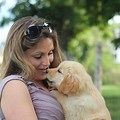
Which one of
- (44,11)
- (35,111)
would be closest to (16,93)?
(35,111)

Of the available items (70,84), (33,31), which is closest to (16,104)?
(33,31)

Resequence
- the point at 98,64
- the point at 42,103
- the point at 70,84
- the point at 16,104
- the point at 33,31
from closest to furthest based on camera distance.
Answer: the point at 16,104 → the point at 42,103 → the point at 33,31 → the point at 70,84 → the point at 98,64

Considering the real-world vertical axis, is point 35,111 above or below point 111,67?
above

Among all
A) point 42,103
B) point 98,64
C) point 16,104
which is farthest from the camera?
point 98,64

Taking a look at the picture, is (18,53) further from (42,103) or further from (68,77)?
(68,77)

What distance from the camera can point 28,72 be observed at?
8.43 ft

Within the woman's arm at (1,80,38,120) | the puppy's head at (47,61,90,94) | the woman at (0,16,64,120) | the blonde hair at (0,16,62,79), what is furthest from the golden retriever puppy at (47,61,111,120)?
the woman's arm at (1,80,38,120)

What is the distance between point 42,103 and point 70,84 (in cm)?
48

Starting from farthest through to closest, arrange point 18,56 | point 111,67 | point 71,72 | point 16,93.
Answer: point 111,67 < point 71,72 < point 18,56 < point 16,93

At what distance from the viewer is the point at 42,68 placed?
2.69 m

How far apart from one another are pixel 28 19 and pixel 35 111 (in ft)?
2.04

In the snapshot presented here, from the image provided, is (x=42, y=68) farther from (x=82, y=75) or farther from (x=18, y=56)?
(x=82, y=75)

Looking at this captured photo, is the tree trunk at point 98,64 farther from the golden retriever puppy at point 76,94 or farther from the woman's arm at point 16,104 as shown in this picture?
the woman's arm at point 16,104

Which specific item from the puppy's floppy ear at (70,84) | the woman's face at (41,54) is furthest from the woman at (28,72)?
the puppy's floppy ear at (70,84)
